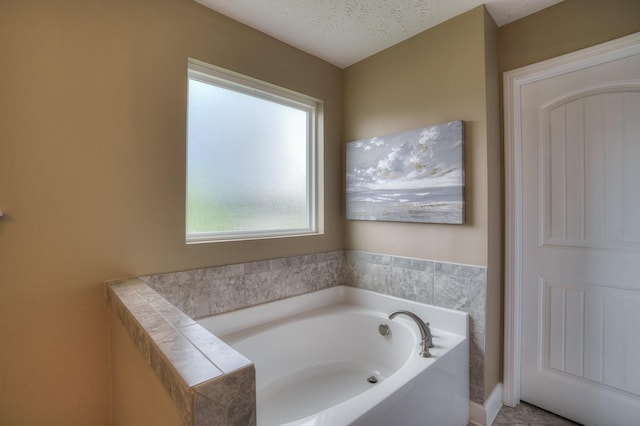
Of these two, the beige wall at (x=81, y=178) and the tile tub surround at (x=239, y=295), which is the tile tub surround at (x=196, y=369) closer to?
the tile tub surround at (x=239, y=295)

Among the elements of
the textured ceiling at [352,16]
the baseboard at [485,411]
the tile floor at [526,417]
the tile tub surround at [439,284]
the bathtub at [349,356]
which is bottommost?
the tile floor at [526,417]

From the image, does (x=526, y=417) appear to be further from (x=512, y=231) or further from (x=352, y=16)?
(x=352, y=16)

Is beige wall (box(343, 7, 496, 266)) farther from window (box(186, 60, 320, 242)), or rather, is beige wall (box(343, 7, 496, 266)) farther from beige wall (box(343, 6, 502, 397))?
window (box(186, 60, 320, 242))

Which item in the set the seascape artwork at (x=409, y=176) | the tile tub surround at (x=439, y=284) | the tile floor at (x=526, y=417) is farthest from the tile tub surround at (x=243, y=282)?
the tile floor at (x=526, y=417)

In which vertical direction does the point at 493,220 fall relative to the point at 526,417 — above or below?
above

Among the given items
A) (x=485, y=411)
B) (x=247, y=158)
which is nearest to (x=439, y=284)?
(x=485, y=411)

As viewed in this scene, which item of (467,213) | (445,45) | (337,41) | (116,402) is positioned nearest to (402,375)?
(467,213)

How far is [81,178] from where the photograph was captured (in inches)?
55.2

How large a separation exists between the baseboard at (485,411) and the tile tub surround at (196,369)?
1.63m

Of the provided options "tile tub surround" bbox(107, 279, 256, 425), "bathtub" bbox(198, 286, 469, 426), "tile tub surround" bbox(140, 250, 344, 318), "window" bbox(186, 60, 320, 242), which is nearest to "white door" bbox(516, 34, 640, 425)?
"bathtub" bbox(198, 286, 469, 426)

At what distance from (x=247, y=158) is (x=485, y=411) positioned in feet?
7.08

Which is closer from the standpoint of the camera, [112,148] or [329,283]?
[112,148]

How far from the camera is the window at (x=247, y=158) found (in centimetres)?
185

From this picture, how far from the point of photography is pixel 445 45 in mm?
1938
